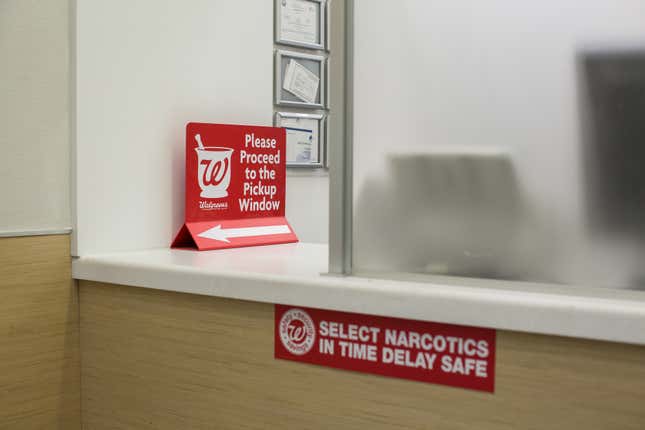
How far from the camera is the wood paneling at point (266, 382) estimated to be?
1029 mm

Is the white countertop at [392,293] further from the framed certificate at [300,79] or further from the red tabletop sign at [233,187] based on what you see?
the framed certificate at [300,79]

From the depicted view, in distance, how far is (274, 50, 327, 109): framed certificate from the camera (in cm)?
242

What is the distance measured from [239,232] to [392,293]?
0.84 m

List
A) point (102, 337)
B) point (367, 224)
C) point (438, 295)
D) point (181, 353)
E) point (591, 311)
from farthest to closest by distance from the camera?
point (102, 337) < point (181, 353) < point (367, 224) < point (438, 295) < point (591, 311)

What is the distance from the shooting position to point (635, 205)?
106cm

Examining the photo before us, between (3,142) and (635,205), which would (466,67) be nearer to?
(635,205)

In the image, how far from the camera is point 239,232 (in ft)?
6.40

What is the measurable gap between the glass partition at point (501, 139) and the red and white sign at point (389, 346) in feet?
0.35

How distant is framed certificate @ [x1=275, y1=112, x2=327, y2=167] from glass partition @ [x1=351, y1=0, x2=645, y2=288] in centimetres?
120

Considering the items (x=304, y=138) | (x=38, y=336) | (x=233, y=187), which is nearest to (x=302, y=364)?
(x=38, y=336)

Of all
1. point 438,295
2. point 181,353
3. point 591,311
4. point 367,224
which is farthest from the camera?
point 181,353

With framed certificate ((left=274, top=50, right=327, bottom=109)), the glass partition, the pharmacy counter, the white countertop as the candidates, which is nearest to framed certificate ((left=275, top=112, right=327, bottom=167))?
framed certificate ((left=274, top=50, right=327, bottom=109))

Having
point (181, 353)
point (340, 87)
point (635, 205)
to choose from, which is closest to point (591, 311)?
point (635, 205)

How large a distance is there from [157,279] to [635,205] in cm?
92
